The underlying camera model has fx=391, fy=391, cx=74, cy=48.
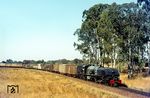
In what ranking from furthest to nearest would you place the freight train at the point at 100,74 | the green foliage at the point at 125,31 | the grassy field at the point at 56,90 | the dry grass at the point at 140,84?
1. the green foliage at the point at 125,31
2. the freight train at the point at 100,74
3. the dry grass at the point at 140,84
4. the grassy field at the point at 56,90

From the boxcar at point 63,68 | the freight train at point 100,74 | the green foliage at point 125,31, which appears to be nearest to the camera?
the freight train at point 100,74

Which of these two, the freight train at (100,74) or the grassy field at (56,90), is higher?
the freight train at (100,74)

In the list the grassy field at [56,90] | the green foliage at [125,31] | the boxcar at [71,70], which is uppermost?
the green foliage at [125,31]

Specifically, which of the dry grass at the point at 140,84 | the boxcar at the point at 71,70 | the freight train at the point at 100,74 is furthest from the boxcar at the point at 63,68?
the dry grass at the point at 140,84

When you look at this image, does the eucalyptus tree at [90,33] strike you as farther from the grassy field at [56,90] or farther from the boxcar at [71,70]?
the grassy field at [56,90]

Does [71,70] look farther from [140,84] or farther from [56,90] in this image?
[56,90]

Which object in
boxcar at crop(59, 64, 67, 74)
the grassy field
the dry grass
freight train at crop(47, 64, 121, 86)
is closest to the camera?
the grassy field

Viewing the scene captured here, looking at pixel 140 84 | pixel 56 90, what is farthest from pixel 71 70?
pixel 56 90

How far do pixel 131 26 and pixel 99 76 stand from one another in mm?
19611

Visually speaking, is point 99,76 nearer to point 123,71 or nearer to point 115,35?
point 115,35

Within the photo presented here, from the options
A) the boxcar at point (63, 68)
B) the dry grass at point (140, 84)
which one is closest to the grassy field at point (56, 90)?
the dry grass at point (140, 84)

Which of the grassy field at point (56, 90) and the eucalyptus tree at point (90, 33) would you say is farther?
Answer: the eucalyptus tree at point (90, 33)

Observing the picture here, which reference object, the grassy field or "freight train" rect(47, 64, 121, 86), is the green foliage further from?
the grassy field

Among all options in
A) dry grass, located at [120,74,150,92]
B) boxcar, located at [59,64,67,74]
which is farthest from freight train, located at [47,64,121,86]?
boxcar, located at [59,64,67,74]
